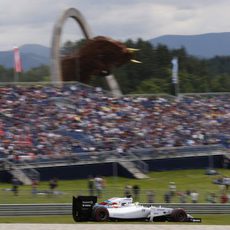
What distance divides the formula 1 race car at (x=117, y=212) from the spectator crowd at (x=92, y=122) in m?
9.39

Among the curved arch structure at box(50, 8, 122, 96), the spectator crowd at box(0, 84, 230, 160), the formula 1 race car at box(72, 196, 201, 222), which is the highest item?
the curved arch structure at box(50, 8, 122, 96)

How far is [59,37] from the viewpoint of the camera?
3947 cm

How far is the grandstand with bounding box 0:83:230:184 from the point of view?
28547 millimetres

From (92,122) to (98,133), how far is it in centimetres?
100

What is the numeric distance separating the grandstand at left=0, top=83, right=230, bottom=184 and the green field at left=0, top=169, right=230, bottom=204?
69cm

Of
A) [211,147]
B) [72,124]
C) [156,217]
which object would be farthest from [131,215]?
[211,147]

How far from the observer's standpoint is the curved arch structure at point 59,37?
38000 millimetres

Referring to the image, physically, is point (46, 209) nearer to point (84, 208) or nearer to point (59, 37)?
point (84, 208)
